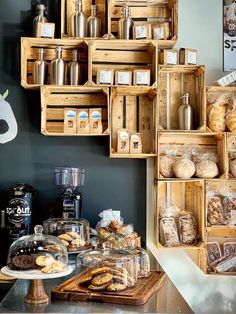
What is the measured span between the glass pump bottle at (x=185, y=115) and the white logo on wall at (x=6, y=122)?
3.89 ft

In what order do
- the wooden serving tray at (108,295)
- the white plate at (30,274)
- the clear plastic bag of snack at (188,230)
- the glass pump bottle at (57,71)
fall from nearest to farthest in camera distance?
the white plate at (30,274), the wooden serving tray at (108,295), the glass pump bottle at (57,71), the clear plastic bag of snack at (188,230)

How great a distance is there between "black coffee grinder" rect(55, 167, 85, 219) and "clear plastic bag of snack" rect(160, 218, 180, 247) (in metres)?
0.59

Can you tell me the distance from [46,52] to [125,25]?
60cm

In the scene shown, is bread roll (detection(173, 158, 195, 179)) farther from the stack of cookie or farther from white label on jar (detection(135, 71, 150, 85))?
the stack of cookie

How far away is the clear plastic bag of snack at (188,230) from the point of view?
3367 millimetres

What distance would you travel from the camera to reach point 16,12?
11.5 feet

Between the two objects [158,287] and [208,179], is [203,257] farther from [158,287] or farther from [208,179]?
[158,287]

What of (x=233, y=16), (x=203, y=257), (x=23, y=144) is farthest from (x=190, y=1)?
(x=203, y=257)

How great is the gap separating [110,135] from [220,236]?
3.65 feet

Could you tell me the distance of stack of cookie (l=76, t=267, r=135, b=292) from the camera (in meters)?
1.88

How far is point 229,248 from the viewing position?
3.51m

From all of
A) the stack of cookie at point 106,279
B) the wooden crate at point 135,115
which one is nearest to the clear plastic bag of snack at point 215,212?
the wooden crate at point 135,115

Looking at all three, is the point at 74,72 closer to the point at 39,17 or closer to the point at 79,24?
the point at 79,24

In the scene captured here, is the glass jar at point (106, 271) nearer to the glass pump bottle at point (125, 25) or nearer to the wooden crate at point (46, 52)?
the wooden crate at point (46, 52)
